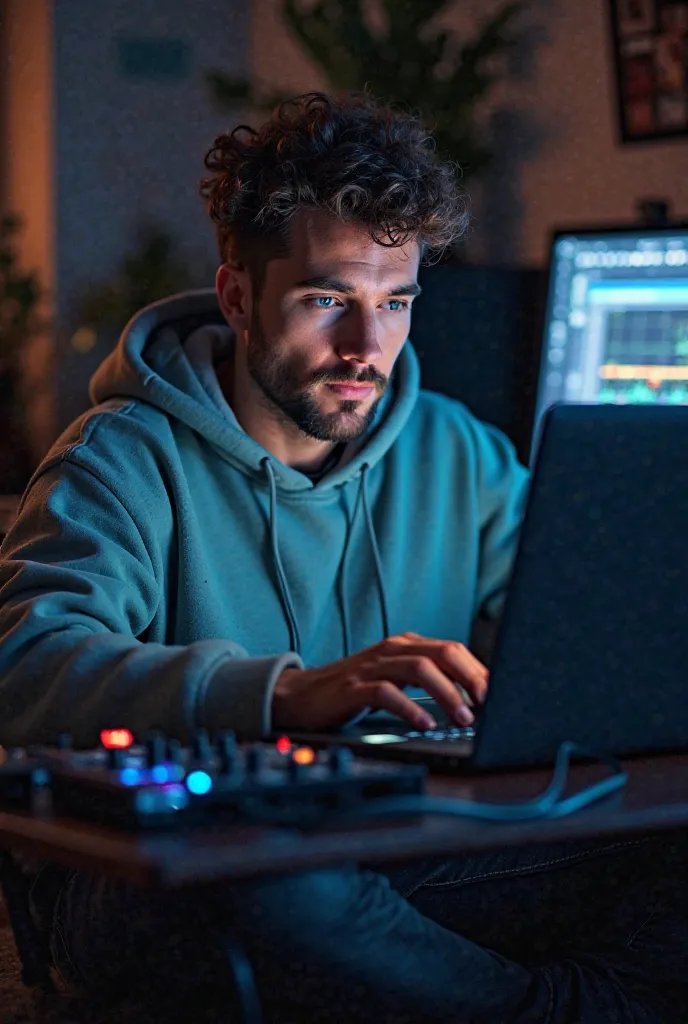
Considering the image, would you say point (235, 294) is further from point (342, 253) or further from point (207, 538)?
point (207, 538)

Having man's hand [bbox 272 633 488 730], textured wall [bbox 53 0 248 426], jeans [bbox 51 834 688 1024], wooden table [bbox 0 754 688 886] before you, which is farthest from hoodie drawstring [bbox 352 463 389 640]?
textured wall [bbox 53 0 248 426]

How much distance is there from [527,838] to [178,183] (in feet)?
12.2

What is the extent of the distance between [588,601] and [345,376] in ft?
2.34

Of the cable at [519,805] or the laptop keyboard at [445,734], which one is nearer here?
the cable at [519,805]

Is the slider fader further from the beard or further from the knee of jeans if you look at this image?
the beard

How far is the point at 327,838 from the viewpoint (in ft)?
2.55

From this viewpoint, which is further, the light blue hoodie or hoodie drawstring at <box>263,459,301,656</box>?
hoodie drawstring at <box>263,459,301,656</box>

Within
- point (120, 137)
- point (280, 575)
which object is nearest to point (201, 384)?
point (280, 575)

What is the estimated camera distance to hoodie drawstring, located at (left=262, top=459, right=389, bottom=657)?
1.64 meters

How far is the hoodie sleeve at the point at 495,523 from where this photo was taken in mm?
1830

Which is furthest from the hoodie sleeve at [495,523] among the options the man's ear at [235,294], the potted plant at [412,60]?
the potted plant at [412,60]

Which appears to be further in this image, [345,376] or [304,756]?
[345,376]

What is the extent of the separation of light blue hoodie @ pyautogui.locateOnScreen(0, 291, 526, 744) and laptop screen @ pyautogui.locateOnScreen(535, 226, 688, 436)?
14 centimetres

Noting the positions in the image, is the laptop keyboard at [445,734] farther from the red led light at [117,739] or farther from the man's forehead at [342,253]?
the man's forehead at [342,253]
